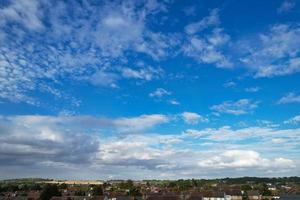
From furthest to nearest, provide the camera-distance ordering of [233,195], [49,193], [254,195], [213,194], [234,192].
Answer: [234,192]
[233,195]
[254,195]
[213,194]
[49,193]

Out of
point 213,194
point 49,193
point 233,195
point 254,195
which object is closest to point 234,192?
point 233,195

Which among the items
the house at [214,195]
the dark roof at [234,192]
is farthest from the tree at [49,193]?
the dark roof at [234,192]

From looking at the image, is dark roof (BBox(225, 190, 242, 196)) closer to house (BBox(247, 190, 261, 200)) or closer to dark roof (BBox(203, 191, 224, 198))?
house (BBox(247, 190, 261, 200))

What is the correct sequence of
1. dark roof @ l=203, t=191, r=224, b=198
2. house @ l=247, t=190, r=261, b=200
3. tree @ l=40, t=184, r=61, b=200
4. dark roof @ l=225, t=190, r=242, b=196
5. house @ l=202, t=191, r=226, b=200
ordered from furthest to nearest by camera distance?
dark roof @ l=225, t=190, r=242, b=196
house @ l=247, t=190, r=261, b=200
dark roof @ l=203, t=191, r=224, b=198
house @ l=202, t=191, r=226, b=200
tree @ l=40, t=184, r=61, b=200

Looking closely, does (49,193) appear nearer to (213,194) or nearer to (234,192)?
(213,194)

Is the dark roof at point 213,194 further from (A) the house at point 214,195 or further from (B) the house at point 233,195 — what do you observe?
(B) the house at point 233,195

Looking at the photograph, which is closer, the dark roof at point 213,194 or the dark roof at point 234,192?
the dark roof at point 213,194

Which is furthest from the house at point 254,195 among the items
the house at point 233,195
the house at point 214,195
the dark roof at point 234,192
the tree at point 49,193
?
the tree at point 49,193

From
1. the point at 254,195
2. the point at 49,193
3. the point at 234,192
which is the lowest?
the point at 254,195

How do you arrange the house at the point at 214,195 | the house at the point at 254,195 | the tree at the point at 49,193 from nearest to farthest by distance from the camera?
the tree at the point at 49,193 → the house at the point at 214,195 → the house at the point at 254,195

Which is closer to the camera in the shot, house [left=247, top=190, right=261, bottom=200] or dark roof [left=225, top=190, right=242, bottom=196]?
house [left=247, top=190, right=261, bottom=200]

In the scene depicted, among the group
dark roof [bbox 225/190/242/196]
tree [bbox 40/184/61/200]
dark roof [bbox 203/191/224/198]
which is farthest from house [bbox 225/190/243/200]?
tree [bbox 40/184/61/200]

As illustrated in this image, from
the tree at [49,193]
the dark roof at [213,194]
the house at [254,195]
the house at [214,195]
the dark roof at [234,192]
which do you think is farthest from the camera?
the dark roof at [234,192]

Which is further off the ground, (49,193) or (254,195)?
(49,193)
